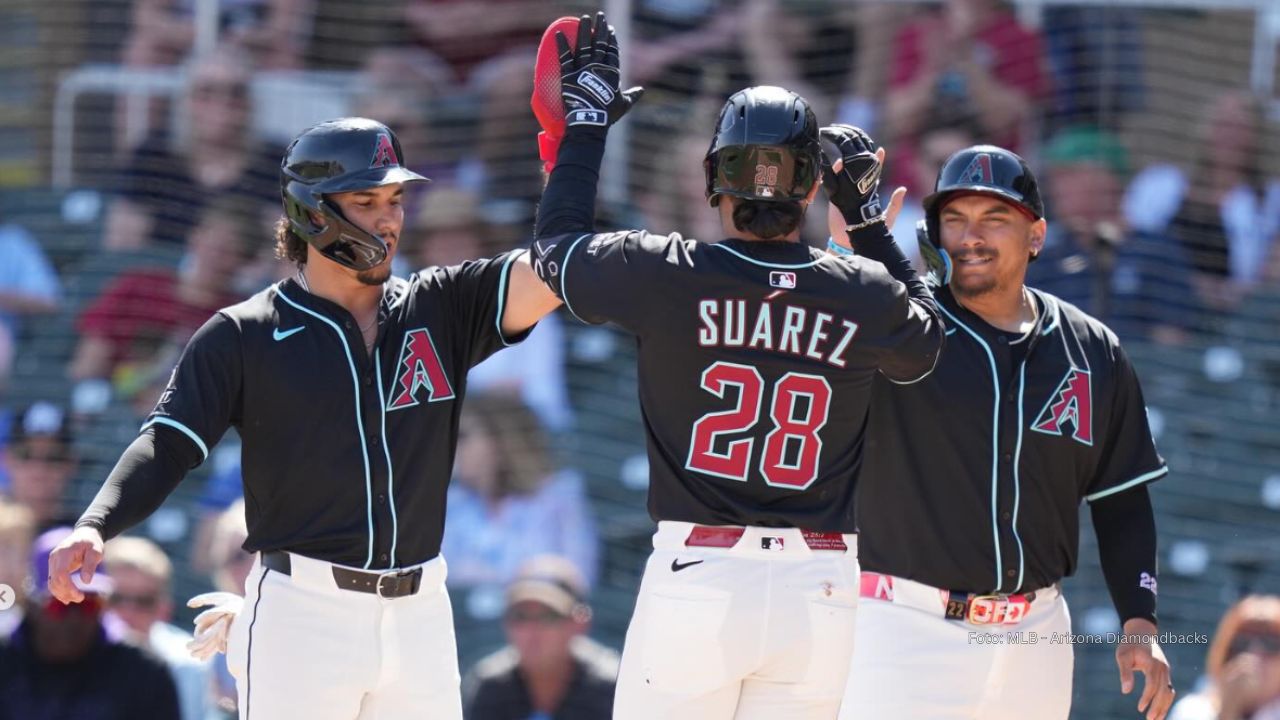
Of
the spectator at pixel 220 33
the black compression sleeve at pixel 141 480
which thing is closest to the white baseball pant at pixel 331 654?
the black compression sleeve at pixel 141 480

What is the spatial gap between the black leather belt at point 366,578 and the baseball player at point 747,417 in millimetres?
554

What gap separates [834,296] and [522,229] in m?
3.87

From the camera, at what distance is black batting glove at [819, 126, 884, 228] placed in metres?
3.99

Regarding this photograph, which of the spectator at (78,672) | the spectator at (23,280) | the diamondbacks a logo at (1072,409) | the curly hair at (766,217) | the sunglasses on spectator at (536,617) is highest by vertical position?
the curly hair at (766,217)

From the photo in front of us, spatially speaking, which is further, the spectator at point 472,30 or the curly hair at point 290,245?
the spectator at point 472,30

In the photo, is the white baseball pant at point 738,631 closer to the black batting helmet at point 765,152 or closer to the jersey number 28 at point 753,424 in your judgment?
the jersey number 28 at point 753,424

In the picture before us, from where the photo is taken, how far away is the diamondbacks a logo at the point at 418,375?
158 inches

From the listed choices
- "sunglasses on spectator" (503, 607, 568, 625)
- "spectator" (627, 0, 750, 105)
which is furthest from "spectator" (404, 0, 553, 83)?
"sunglasses on spectator" (503, 607, 568, 625)

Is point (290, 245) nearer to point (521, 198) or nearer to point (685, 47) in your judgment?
point (521, 198)

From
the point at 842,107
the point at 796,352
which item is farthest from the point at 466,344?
the point at 842,107

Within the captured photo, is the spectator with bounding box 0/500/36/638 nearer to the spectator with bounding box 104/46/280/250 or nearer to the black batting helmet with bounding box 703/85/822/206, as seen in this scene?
the spectator with bounding box 104/46/280/250

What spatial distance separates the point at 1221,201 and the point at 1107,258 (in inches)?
48.6

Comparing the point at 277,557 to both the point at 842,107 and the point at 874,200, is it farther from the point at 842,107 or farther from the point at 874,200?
the point at 842,107

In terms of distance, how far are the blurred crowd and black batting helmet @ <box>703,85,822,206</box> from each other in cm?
274
